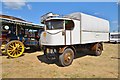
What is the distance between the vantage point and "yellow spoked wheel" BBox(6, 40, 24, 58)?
10.5 metres

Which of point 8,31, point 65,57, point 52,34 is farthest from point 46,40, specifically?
point 8,31

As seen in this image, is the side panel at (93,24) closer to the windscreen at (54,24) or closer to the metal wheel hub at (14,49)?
the windscreen at (54,24)

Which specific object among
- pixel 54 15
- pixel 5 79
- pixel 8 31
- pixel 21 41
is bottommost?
pixel 5 79

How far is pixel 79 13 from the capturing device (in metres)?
9.68

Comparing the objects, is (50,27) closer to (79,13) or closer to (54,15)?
(54,15)

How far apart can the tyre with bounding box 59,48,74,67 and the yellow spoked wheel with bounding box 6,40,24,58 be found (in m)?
4.27

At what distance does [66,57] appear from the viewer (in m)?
8.61

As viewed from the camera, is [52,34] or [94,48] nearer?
[52,34]

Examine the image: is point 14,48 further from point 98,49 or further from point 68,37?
point 98,49

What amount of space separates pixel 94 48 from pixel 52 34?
5.27 metres

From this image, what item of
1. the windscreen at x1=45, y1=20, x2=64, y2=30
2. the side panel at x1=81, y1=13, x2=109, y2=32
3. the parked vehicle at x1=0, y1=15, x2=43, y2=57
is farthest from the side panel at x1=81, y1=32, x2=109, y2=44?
the parked vehicle at x1=0, y1=15, x2=43, y2=57

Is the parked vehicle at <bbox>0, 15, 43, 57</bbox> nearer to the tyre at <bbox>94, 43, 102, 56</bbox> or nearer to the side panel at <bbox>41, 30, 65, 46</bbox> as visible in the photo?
the side panel at <bbox>41, 30, 65, 46</bbox>

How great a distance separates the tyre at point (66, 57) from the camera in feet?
27.5

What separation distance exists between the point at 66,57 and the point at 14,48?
178 inches
